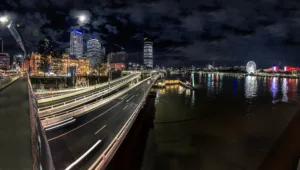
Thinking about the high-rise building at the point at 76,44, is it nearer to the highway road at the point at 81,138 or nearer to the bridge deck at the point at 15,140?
the highway road at the point at 81,138

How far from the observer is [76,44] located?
554 ft

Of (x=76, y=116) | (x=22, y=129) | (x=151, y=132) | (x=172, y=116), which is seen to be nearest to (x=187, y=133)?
(x=151, y=132)

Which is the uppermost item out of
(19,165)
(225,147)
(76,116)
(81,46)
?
(81,46)

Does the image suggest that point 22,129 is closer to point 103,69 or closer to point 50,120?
point 50,120

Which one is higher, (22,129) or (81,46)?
(81,46)

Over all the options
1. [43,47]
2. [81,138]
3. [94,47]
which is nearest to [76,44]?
[94,47]

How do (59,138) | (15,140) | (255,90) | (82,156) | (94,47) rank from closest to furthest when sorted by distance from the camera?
(15,140), (82,156), (59,138), (255,90), (94,47)

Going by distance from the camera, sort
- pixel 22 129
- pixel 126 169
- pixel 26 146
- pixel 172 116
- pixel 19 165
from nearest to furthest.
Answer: pixel 19 165 → pixel 26 146 → pixel 22 129 → pixel 126 169 → pixel 172 116

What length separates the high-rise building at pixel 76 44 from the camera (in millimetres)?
166375

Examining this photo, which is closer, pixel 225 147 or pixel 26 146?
pixel 26 146

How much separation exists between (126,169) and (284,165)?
12.1m

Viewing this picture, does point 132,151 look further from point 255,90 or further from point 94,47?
point 94,47

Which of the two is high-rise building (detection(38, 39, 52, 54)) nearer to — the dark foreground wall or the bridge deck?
the dark foreground wall

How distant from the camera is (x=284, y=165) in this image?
592 inches
